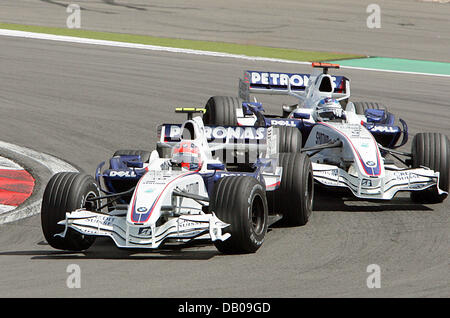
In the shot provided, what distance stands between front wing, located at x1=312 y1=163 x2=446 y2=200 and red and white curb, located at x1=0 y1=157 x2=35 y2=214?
397cm

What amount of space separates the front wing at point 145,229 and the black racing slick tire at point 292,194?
6.05ft

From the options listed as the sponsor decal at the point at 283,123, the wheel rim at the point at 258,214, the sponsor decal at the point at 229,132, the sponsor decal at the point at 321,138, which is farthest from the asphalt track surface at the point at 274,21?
the wheel rim at the point at 258,214

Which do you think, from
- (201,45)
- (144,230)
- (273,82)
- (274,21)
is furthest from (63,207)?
(274,21)

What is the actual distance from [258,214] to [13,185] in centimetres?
465

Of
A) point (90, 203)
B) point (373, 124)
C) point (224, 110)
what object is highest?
point (224, 110)

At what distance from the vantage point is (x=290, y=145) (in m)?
12.5

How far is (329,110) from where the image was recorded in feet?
46.5

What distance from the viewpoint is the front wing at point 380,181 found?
11.7 meters

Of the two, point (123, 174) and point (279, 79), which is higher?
point (279, 79)

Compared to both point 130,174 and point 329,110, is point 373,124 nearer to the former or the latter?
point 329,110

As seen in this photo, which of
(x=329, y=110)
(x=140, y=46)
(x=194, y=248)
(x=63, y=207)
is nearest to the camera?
(x=63, y=207)
